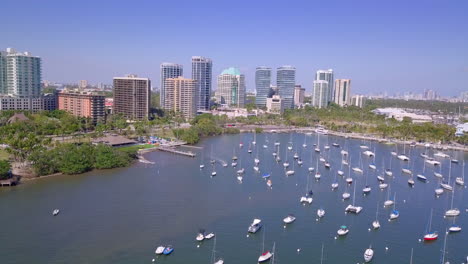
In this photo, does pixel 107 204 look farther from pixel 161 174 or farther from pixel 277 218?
pixel 277 218

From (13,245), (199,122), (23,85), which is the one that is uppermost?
(23,85)

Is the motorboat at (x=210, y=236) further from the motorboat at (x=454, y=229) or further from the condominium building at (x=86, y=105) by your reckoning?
the condominium building at (x=86, y=105)

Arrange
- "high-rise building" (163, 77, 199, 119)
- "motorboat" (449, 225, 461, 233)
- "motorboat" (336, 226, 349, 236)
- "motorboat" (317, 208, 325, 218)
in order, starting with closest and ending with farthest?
"motorboat" (336, 226, 349, 236) < "motorboat" (449, 225, 461, 233) < "motorboat" (317, 208, 325, 218) < "high-rise building" (163, 77, 199, 119)

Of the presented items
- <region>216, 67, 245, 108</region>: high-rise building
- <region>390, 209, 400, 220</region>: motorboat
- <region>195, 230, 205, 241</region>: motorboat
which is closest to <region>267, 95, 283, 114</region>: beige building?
<region>216, 67, 245, 108</region>: high-rise building

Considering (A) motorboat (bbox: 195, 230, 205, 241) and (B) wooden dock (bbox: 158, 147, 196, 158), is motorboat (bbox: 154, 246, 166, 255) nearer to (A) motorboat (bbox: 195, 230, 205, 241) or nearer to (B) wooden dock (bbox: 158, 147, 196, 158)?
(A) motorboat (bbox: 195, 230, 205, 241)

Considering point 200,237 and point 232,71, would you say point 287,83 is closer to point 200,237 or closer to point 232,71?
point 232,71

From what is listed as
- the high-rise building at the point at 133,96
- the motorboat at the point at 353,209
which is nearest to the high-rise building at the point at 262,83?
the high-rise building at the point at 133,96

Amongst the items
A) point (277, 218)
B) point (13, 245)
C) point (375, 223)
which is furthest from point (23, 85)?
point (375, 223)
